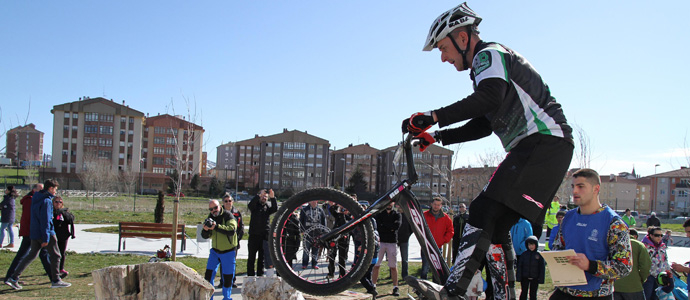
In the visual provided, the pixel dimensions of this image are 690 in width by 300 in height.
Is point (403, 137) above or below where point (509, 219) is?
above

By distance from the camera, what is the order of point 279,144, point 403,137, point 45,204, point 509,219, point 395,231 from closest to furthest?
point 509,219
point 403,137
point 45,204
point 395,231
point 279,144

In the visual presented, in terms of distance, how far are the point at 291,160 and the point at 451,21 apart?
95.5 metres

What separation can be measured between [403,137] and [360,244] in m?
1.05

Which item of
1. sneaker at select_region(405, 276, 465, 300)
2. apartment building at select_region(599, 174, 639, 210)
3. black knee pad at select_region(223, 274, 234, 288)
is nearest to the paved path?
black knee pad at select_region(223, 274, 234, 288)

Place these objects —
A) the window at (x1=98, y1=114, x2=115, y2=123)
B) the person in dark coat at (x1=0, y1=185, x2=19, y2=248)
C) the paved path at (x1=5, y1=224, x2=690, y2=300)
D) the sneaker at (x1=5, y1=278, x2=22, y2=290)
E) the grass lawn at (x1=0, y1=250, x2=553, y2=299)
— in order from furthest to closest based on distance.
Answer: the window at (x1=98, y1=114, x2=115, y2=123)
the paved path at (x1=5, y1=224, x2=690, y2=300)
the person in dark coat at (x1=0, y1=185, x2=19, y2=248)
the sneaker at (x1=5, y1=278, x2=22, y2=290)
the grass lawn at (x1=0, y1=250, x2=553, y2=299)

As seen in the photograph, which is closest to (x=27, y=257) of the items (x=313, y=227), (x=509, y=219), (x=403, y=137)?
(x=313, y=227)

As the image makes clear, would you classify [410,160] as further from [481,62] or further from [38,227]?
[38,227]

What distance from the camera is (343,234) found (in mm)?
4176

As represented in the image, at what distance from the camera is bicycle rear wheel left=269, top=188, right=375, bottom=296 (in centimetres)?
410

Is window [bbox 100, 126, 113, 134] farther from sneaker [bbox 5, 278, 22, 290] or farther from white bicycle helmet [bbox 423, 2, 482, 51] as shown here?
white bicycle helmet [bbox 423, 2, 482, 51]

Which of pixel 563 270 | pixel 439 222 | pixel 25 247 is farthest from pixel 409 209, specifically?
pixel 25 247

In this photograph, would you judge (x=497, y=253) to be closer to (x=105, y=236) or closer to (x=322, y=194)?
(x=322, y=194)

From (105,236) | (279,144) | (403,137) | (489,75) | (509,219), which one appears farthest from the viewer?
(279,144)

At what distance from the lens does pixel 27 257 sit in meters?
10.2
